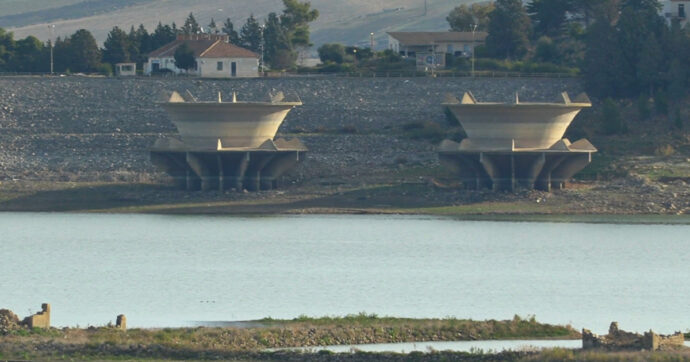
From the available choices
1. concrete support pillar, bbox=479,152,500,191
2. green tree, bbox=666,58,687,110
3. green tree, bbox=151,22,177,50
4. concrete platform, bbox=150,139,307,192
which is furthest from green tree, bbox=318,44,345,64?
concrete support pillar, bbox=479,152,500,191

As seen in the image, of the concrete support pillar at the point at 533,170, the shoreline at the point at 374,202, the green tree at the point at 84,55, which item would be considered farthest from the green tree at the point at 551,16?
the concrete support pillar at the point at 533,170

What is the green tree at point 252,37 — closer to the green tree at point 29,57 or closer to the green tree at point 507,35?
the green tree at point 29,57

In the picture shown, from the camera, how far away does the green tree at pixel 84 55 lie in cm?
13425

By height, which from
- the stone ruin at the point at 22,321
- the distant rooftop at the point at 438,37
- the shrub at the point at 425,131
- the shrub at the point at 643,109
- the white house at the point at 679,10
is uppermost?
the white house at the point at 679,10

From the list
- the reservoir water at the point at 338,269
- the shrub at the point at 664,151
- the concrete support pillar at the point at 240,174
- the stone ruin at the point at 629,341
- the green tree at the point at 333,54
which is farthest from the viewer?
the green tree at the point at 333,54

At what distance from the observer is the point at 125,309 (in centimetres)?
5550

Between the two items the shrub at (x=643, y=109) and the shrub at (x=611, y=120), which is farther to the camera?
the shrub at (x=643, y=109)

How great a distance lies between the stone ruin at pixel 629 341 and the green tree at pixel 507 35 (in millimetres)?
92147

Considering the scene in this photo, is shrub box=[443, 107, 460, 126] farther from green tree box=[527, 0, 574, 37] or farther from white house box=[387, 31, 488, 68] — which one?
green tree box=[527, 0, 574, 37]

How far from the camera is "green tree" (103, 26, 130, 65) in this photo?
140113mm

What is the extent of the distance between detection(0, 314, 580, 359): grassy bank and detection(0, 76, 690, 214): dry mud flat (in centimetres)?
4510

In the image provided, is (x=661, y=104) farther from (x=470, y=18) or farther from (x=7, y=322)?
(x=7, y=322)

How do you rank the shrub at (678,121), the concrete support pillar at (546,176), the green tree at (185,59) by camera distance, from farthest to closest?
the green tree at (185,59) → the shrub at (678,121) → the concrete support pillar at (546,176)

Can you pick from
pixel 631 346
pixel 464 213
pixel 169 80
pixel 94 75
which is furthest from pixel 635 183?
pixel 631 346
